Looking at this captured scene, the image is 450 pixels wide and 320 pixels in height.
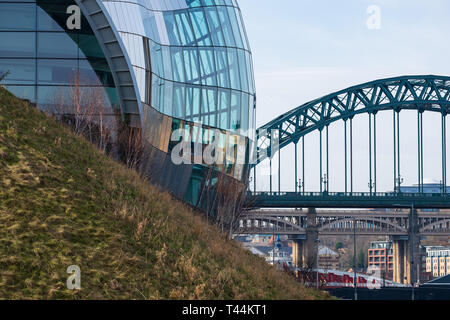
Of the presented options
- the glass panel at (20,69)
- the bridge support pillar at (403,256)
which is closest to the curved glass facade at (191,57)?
the glass panel at (20,69)

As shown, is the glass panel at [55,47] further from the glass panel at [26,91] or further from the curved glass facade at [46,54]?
the glass panel at [26,91]

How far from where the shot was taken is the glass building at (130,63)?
38406 millimetres

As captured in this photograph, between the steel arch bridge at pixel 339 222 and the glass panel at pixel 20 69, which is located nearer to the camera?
the glass panel at pixel 20 69

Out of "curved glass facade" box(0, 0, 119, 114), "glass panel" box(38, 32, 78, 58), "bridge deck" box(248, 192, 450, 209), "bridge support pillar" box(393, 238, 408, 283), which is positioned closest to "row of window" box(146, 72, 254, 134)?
"curved glass facade" box(0, 0, 119, 114)

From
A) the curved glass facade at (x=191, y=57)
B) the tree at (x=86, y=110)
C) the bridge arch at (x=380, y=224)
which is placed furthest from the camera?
the bridge arch at (x=380, y=224)

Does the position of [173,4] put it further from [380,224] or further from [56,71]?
[380,224]

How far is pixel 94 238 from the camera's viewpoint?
20.0m

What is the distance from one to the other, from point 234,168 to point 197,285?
30.4m

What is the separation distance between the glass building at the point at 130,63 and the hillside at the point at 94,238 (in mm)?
12585

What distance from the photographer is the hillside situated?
709 inches
